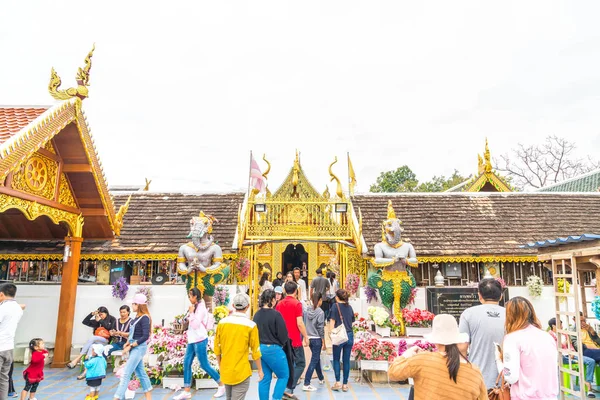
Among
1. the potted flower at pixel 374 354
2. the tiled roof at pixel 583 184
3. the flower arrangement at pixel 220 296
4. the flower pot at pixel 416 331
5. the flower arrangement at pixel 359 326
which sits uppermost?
the tiled roof at pixel 583 184

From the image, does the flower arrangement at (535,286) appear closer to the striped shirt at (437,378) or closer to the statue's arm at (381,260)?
the statue's arm at (381,260)

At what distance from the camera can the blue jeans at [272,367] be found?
474 cm

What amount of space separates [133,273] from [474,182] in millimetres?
12306

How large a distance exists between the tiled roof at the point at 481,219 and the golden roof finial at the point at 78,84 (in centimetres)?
746

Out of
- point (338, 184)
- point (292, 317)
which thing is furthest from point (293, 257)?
point (292, 317)

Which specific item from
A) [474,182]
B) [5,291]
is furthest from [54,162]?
[474,182]

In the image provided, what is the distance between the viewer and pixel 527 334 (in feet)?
10.6

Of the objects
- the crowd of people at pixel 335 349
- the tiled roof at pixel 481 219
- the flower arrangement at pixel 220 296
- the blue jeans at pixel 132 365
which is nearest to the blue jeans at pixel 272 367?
the crowd of people at pixel 335 349

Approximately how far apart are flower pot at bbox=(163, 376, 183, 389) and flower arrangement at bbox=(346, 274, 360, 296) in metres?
5.14

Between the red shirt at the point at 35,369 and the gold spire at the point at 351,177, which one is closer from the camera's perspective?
the red shirt at the point at 35,369

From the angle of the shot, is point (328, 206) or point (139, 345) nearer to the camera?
point (139, 345)

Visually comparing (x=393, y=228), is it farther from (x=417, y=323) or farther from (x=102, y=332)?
(x=102, y=332)

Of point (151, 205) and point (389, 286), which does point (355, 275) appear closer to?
point (389, 286)

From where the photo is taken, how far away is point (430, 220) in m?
12.6
